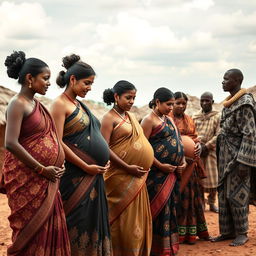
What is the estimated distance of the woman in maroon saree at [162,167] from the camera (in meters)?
6.43

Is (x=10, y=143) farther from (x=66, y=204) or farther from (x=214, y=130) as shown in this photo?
(x=214, y=130)

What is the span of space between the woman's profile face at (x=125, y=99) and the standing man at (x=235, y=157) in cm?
189

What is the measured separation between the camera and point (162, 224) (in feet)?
21.2

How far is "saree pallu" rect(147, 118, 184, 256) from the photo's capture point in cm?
645

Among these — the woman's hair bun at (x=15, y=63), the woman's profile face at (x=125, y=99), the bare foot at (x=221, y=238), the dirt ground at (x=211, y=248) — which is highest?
the woman's hair bun at (x=15, y=63)

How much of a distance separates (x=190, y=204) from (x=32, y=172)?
3.52 m

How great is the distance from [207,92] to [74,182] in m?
5.12

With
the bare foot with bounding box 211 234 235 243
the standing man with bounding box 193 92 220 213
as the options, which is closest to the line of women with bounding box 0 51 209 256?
the bare foot with bounding box 211 234 235 243

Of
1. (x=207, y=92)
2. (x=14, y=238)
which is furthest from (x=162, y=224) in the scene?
(x=207, y=92)

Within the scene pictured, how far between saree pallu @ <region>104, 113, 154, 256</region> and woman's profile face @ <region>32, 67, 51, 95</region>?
1.55m

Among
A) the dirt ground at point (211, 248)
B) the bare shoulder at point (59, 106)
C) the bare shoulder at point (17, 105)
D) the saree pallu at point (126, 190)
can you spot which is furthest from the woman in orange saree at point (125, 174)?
the bare shoulder at point (17, 105)

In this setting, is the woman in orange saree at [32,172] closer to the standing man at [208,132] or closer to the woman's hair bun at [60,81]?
the woman's hair bun at [60,81]

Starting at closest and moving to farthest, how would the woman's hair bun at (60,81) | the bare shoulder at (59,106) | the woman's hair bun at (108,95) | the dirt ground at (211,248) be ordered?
the bare shoulder at (59,106)
the woman's hair bun at (60,81)
the woman's hair bun at (108,95)
the dirt ground at (211,248)

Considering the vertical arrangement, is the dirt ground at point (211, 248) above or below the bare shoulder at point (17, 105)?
below
